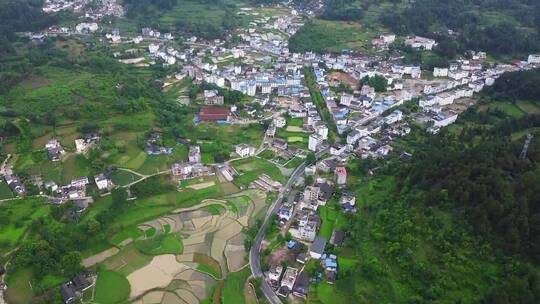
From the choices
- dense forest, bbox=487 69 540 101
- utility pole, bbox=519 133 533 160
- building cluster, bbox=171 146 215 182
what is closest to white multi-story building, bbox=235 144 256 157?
building cluster, bbox=171 146 215 182

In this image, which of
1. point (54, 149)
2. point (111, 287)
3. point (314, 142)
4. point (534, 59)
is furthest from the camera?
point (534, 59)

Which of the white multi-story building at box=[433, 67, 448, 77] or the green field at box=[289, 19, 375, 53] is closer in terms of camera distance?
the white multi-story building at box=[433, 67, 448, 77]

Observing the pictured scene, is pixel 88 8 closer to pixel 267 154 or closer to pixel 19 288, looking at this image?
pixel 267 154

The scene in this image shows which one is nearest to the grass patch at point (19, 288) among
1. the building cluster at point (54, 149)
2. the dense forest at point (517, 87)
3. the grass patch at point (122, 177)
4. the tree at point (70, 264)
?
the tree at point (70, 264)

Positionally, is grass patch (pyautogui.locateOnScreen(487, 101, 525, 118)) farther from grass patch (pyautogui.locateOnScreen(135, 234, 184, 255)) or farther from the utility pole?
grass patch (pyautogui.locateOnScreen(135, 234, 184, 255))

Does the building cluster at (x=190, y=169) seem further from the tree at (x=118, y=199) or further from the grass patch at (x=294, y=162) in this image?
the grass patch at (x=294, y=162)

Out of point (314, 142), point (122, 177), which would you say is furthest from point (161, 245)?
point (314, 142)
